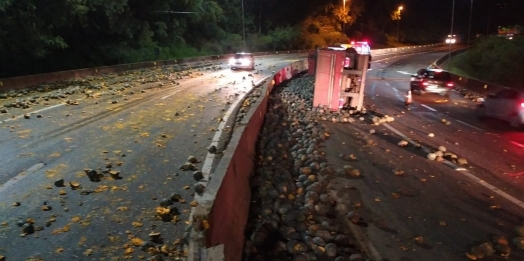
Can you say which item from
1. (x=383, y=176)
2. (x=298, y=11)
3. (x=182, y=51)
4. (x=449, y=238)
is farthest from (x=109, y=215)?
(x=298, y=11)

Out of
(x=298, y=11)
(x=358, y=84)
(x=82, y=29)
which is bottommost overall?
(x=358, y=84)

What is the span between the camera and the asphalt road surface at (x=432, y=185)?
681 cm

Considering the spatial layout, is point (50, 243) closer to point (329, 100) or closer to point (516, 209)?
point (516, 209)

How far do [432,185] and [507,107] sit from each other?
8672 millimetres

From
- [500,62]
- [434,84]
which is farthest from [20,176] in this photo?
[500,62]

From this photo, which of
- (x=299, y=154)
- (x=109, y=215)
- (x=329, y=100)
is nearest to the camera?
(x=109, y=215)

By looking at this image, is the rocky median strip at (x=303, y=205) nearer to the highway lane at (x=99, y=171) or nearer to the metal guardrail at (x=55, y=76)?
the highway lane at (x=99, y=171)

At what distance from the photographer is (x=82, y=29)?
4253cm

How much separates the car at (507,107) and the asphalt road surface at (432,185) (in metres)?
0.39

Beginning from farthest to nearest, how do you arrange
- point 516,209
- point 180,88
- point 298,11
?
point 298,11, point 180,88, point 516,209

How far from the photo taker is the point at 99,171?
830 centimetres

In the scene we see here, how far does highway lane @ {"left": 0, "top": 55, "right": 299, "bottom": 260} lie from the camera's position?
566cm

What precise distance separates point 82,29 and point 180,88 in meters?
24.8

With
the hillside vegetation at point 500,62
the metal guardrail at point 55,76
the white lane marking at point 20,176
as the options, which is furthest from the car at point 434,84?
the white lane marking at point 20,176
